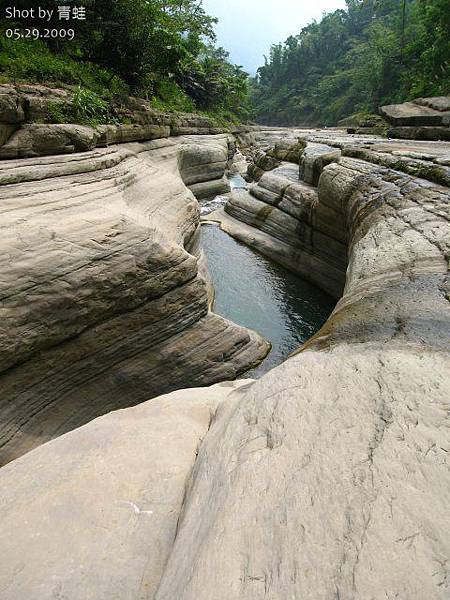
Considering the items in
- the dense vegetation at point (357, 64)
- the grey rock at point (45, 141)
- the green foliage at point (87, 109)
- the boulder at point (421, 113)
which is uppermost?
the dense vegetation at point (357, 64)

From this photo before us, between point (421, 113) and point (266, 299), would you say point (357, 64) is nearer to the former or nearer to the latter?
point (421, 113)

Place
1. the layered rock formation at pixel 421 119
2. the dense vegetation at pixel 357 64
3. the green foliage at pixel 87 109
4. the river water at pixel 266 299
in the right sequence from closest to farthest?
the river water at pixel 266 299 → the green foliage at pixel 87 109 → the layered rock formation at pixel 421 119 → the dense vegetation at pixel 357 64

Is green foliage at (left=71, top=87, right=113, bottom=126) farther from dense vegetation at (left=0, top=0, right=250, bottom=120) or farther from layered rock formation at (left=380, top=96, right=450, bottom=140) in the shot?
layered rock formation at (left=380, top=96, right=450, bottom=140)

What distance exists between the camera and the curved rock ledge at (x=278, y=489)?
1649 millimetres

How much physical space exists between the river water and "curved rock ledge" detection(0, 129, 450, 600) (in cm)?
286

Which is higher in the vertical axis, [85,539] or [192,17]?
[192,17]

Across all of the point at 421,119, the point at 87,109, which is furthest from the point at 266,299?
the point at 421,119

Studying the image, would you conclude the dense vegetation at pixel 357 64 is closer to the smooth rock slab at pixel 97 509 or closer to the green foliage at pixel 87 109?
the green foliage at pixel 87 109

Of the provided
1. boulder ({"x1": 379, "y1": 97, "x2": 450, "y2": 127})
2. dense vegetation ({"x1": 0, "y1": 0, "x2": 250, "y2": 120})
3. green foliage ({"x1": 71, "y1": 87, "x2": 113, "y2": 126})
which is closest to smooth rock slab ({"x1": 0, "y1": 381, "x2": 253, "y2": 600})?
green foliage ({"x1": 71, "y1": 87, "x2": 113, "y2": 126})

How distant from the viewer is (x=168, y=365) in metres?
5.04

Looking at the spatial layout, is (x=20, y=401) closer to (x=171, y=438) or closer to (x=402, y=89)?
(x=171, y=438)

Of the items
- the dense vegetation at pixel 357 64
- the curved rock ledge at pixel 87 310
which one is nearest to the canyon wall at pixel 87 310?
the curved rock ledge at pixel 87 310

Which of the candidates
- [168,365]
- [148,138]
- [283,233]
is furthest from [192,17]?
[168,365]

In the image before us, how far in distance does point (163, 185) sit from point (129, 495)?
21.7 ft
